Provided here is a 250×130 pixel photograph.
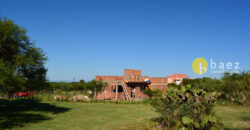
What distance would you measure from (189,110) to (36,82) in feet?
44.8

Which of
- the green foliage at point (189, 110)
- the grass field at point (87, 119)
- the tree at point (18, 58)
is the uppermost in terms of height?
the tree at point (18, 58)

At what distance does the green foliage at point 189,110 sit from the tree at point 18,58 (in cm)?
990

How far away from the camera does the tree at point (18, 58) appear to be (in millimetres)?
13266

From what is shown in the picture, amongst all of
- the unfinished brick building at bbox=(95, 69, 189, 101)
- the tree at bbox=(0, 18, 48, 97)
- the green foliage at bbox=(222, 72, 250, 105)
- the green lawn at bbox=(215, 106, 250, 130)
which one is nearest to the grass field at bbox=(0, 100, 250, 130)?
the green lawn at bbox=(215, 106, 250, 130)

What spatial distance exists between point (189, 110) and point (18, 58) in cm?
1239

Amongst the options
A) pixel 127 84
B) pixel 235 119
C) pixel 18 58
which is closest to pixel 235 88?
pixel 235 119

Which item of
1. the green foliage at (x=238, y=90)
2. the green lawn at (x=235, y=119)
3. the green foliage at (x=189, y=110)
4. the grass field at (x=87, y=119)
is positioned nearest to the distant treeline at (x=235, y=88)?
the green foliage at (x=238, y=90)

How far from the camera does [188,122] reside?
6.65 metres

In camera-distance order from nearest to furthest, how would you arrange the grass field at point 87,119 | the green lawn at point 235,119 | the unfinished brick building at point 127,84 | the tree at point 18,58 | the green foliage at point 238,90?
1. the green lawn at point 235,119
2. the grass field at point 87,119
3. the tree at point 18,58
4. the green foliage at point 238,90
5. the unfinished brick building at point 127,84

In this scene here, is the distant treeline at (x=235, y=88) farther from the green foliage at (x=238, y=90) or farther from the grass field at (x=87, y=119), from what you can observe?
the grass field at (x=87, y=119)

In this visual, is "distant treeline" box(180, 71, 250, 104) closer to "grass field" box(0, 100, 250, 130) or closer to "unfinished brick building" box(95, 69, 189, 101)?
"grass field" box(0, 100, 250, 130)

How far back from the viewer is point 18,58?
553 inches

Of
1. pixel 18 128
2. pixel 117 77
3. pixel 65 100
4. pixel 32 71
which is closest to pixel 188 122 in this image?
pixel 18 128

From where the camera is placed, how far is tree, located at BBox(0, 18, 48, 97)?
13266 mm
